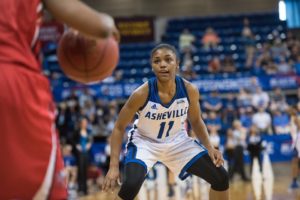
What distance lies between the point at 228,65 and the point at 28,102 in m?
15.0

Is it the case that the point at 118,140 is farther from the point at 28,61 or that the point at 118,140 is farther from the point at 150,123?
the point at 28,61

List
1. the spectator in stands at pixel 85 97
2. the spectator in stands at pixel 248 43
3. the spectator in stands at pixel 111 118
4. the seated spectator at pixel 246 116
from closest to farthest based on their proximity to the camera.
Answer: the seated spectator at pixel 246 116, the spectator in stands at pixel 111 118, the spectator in stands at pixel 85 97, the spectator in stands at pixel 248 43

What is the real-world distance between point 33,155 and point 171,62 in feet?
8.92

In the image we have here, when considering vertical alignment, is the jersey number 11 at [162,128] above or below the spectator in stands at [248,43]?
below

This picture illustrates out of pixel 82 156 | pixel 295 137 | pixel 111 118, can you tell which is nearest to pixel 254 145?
pixel 295 137

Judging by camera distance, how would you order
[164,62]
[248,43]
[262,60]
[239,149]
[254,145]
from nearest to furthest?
[164,62], [254,145], [239,149], [262,60], [248,43]

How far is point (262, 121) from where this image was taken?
42.3ft

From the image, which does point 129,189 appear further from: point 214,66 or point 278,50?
point 278,50

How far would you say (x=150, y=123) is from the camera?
447 centimetres

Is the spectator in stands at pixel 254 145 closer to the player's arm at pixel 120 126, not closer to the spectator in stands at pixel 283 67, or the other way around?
the spectator in stands at pixel 283 67

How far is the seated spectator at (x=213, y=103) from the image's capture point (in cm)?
1394

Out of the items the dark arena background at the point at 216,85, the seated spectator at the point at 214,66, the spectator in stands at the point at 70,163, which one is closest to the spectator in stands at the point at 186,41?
the dark arena background at the point at 216,85

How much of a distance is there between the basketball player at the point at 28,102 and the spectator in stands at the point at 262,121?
11.4 metres

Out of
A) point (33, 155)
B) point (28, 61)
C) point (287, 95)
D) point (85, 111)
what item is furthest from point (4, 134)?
point (287, 95)
